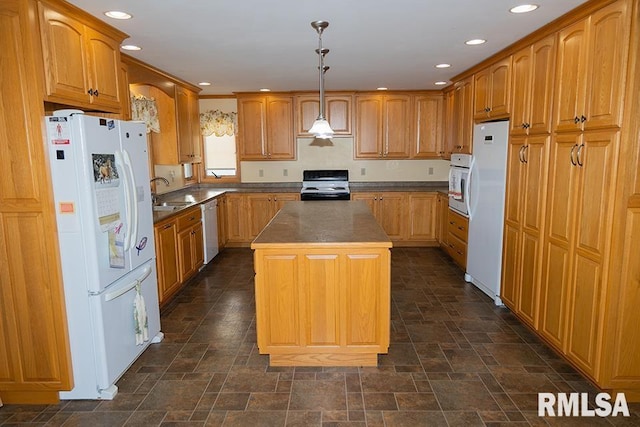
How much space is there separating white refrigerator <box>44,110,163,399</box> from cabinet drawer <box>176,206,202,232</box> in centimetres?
147

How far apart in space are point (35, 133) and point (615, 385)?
12.0ft

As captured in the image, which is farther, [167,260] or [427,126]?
[427,126]

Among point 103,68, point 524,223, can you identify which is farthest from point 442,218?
point 103,68

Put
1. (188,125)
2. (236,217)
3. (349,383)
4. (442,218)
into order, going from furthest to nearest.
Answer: (236,217) < (442,218) < (188,125) < (349,383)

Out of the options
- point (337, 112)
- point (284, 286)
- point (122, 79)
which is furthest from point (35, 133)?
point (337, 112)

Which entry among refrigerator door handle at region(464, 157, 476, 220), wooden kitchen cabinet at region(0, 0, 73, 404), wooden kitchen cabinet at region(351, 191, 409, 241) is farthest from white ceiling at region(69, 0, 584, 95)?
wooden kitchen cabinet at region(351, 191, 409, 241)

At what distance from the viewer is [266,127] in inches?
258

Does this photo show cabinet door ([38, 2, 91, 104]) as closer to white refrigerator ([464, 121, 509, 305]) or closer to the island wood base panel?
the island wood base panel

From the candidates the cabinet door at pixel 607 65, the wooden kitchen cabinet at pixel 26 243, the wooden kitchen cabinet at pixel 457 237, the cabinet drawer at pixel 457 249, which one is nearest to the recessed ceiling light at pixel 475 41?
the cabinet door at pixel 607 65

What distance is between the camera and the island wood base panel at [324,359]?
2.98 meters

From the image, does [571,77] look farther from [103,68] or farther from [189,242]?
[189,242]

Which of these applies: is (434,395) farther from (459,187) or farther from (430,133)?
(430,133)

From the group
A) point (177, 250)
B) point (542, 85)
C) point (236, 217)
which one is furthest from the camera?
point (236, 217)

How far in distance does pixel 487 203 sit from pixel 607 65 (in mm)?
1909
